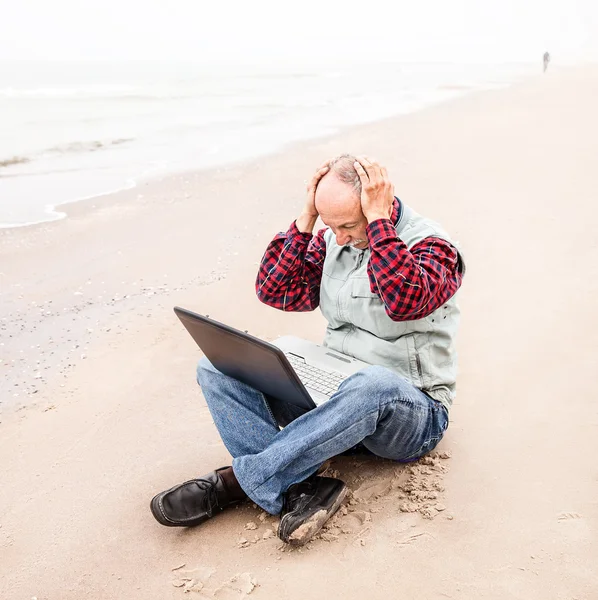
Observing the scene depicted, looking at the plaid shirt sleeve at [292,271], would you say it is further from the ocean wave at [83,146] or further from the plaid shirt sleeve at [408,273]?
the ocean wave at [83,146]

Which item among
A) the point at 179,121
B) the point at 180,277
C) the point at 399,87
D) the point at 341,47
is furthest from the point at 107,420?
the point at 341,47

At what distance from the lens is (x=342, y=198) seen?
264cm

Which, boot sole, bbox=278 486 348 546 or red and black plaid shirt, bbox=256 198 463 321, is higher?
red and black plaid shirt, bbox=256 198 463 321

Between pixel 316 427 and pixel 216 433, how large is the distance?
3.42 feet

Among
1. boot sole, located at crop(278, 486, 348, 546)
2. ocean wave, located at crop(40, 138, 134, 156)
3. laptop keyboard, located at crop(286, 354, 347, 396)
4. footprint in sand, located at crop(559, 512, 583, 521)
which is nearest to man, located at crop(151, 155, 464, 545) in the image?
boot sole, located at crop(278, 486, 348, 546)

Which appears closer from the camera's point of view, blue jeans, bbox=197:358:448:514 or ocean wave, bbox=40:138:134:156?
blue jeans, bbox=197:358:448:514

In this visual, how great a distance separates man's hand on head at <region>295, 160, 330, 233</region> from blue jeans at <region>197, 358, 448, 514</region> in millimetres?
626

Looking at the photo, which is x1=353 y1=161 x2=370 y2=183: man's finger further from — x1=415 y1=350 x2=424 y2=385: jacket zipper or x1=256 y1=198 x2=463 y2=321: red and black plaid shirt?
x1=415 y1=350 x2=424 y2=385: jacket zipper

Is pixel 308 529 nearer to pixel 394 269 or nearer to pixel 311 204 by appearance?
pixel 394 269

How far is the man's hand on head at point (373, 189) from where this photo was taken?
8.44 ft

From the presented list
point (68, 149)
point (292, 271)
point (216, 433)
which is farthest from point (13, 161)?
point (292, 271)

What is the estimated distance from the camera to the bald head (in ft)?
8.64

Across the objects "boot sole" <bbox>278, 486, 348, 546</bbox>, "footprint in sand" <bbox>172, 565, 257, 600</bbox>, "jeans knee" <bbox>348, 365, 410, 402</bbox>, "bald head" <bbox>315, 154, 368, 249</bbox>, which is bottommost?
"footprint in sand" <bbox>172, 565, 257, 600</bbox>

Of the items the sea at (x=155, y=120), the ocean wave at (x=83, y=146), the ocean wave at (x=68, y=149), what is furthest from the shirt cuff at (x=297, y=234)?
the ocean wave at (x=83, y=146)
